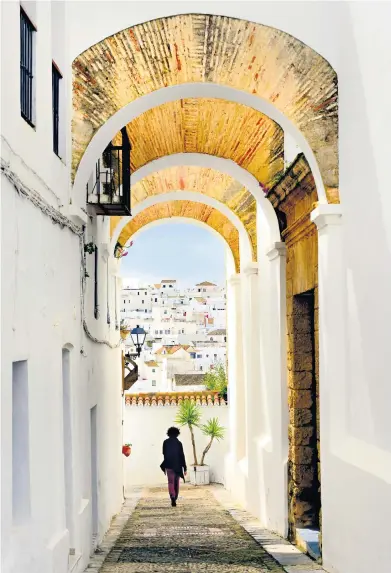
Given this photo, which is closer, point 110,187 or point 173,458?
point 110,187

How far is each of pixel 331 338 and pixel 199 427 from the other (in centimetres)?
1214

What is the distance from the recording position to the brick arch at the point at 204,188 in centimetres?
1252

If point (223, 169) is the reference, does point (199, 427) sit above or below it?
below

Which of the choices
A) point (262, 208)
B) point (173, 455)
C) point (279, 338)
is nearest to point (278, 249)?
point (262, 208)

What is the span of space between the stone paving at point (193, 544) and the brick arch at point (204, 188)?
399 centimetres

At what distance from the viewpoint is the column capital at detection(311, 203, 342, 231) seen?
6.79 metres

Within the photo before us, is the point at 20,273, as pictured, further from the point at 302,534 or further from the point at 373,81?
the point at 302,534

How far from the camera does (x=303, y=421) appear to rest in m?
8.99

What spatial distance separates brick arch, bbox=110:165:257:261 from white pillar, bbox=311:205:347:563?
17.3 feet

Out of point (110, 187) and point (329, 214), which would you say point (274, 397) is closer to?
point (110, 187)

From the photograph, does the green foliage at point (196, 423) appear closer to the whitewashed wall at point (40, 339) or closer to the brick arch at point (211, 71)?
the whitewashed wall at point (40, 339)

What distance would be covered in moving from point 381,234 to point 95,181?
4.64 m

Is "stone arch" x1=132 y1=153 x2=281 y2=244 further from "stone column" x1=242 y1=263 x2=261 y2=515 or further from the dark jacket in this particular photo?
the dark jacket

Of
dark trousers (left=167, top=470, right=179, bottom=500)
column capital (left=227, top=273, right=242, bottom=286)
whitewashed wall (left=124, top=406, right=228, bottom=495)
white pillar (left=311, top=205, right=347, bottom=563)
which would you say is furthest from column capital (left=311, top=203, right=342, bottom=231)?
whitewashed wall (left=124, top=406, right=228, bottom=495)
